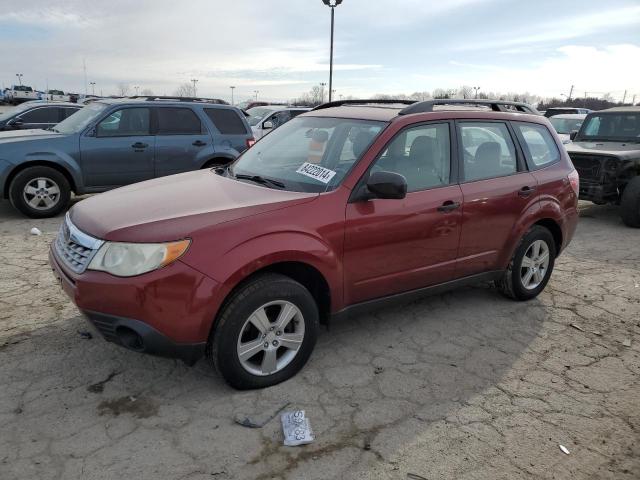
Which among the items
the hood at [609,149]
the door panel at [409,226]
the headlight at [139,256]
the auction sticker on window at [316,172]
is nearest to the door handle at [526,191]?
the door panel at [409,226]

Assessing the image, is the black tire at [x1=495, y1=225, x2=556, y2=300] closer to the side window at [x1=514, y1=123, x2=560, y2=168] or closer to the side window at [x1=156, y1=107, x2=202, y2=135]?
the side window at [x1=514, y1=123, x2=560, y2=168]

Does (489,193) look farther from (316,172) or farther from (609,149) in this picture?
(609,149)

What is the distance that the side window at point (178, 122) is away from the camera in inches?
320

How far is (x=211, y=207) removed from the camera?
10.1 ft

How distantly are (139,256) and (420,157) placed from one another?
2139 millimetres

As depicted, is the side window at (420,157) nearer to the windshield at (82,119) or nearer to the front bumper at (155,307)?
the front bumper at (155,307)

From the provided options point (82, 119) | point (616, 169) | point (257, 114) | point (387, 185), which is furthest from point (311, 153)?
point (257, 114)

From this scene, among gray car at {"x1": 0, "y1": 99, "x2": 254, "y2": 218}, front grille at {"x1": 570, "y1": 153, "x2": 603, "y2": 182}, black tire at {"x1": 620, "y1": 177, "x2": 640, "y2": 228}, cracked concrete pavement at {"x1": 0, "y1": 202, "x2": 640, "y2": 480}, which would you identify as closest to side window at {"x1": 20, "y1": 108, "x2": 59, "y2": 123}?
gray car at {"x1": 0, "y1": 99, "x2": 254, "y2": 218}

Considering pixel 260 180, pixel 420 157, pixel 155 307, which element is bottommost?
pixel 155 307

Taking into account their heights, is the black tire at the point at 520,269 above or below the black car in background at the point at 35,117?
below

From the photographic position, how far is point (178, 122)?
823 centimetres

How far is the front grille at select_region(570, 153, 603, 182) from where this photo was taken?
8.27 metres

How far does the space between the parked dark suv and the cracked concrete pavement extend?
4178 millimetres

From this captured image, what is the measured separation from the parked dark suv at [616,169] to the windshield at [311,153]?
6.11m
